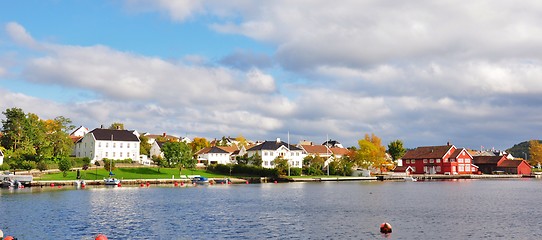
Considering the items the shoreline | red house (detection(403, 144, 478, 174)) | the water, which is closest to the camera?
the water

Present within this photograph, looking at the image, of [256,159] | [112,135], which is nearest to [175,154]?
[256,159]

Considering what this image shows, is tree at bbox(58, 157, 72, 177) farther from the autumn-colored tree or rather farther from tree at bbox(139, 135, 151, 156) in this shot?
the autumn-colored tree

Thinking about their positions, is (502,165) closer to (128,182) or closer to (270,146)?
(270,146)

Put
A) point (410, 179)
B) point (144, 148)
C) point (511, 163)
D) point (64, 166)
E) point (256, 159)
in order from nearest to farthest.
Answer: point (64, 166) → point (256, 159) → point (410, 179) → point (511, 163) → point (144, 148)

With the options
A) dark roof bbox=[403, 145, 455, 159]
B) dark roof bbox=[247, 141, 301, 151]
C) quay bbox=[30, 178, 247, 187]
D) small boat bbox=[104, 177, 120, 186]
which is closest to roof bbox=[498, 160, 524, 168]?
dark roof bbox=[403, 145, 455, 159]

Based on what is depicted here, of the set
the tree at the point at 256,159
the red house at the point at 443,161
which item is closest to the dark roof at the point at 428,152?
the red house at the point at 443,161

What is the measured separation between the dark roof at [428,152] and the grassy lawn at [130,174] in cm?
8437

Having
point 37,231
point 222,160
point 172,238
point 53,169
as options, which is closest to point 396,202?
point 172,238

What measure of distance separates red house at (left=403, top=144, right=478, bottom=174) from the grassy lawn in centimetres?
8413

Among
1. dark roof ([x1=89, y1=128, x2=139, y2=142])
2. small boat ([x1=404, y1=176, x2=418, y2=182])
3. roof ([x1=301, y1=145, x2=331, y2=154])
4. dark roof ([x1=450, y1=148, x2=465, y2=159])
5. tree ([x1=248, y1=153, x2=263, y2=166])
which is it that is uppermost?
dark roof ([x1=89, y1=128, x2=139, y2=142])

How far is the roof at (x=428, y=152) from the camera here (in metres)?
174

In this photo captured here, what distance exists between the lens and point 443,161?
173 m

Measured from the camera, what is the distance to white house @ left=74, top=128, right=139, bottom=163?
14625cm

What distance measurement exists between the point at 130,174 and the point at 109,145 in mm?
29895
